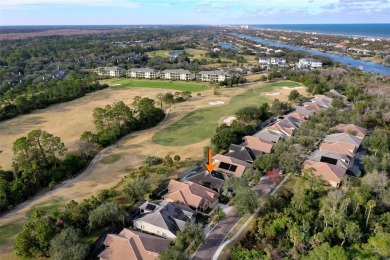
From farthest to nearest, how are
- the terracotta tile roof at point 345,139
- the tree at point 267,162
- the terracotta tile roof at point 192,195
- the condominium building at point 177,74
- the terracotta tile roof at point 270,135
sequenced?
the condominium building at point 177,74
the terracotta tile roof at point 270,135
the terracotta tile roof at point 345,139
the tree at point 267,162
the terracotta tile roof at point 192,195

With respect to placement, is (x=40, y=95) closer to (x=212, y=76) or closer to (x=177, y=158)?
(x=177, y=158)

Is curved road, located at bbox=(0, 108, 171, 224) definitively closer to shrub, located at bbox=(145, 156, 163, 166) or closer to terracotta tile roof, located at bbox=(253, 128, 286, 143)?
shrub, located at bbox=(145, 156, 163, 166)

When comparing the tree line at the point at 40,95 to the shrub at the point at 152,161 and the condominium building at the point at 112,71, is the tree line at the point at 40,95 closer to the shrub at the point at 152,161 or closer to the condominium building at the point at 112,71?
the condominium building at the point at 112,71

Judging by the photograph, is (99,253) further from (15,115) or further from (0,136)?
(15,115)

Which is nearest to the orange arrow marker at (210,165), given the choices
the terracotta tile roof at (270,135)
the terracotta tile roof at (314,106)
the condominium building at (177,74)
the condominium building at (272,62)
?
the terracotta tile roof at (270,135)

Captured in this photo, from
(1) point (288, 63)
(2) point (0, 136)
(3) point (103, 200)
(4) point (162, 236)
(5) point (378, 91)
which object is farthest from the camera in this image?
(1) point (288, 63)

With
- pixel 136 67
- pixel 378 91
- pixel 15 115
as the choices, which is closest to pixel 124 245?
pixel 15 115
